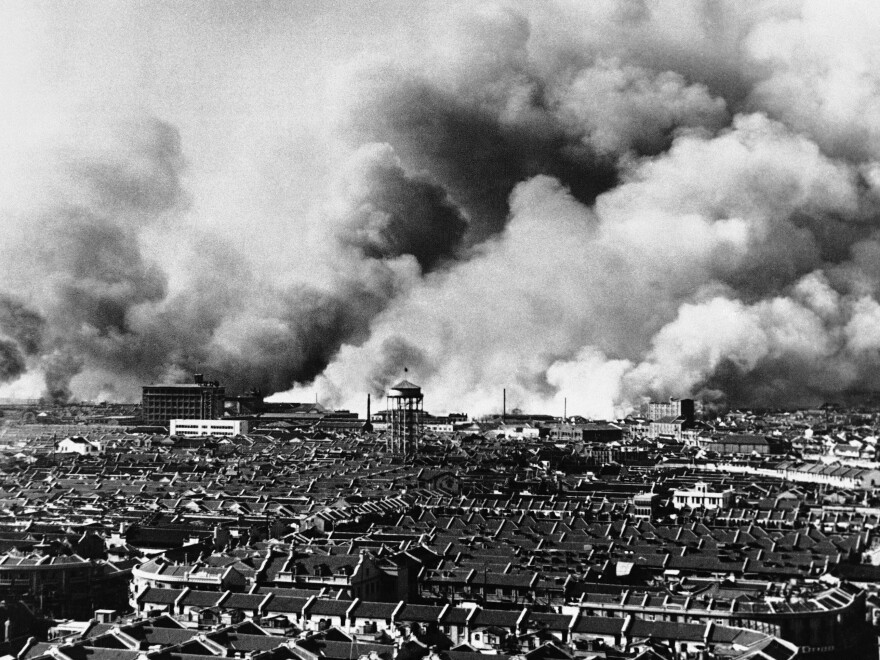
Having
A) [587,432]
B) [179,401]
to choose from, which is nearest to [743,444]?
[587,432]

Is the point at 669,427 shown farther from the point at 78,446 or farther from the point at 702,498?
the point at 78,446

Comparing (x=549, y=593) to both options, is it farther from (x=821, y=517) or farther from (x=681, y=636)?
(x=821, y=517)

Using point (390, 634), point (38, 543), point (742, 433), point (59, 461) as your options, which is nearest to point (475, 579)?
point (390, 634)

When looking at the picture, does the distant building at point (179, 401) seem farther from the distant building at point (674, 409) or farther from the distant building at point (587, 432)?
the distant building at point (674, 409)

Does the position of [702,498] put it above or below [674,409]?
below

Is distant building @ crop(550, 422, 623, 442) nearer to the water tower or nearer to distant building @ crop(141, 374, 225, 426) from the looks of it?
the water tower

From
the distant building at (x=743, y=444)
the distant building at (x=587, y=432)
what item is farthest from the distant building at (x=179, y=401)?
the distant building at (x=743, y=444)
